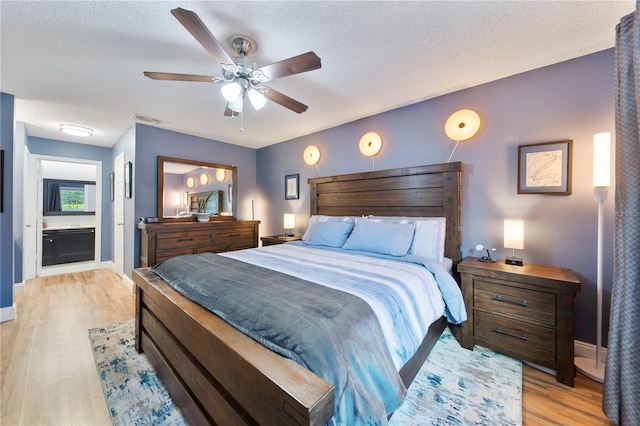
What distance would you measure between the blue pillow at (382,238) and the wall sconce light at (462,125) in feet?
3.33

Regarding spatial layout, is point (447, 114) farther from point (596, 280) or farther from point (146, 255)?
point (146, 255)

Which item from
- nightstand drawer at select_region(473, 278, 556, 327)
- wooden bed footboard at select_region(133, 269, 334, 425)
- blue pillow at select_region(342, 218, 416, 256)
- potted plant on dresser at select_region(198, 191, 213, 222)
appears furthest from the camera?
potted plant on dresser at select_region(198, 191, 213, 222)

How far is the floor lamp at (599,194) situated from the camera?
1711mm

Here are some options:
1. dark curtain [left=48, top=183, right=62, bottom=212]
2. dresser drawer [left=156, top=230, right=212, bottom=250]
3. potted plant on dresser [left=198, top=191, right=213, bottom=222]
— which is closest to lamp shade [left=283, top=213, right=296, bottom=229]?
dresser drawer [left=156, top=230, right=212, bottom=250]

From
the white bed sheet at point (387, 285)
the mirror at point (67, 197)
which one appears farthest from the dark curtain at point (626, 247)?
the mirror at point (67, 197)

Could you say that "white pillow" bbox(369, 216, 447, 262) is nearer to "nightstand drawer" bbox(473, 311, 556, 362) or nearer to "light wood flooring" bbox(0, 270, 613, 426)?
"nightstand drawer" bbox(473, 311, 556, 362)

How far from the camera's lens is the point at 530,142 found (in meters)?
2.27

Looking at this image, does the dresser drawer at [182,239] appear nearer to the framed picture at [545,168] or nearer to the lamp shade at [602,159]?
the framed picture at [545,168]

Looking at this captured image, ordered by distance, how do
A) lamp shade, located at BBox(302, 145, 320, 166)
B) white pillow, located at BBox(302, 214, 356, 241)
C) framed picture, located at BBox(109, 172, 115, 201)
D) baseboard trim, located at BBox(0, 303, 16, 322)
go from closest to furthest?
1. baseboard trim, located at BBox(0, 303, 16, 322)
2. white pillow, located at BBox(302, 214, 356, 241)
3. lamp shade, located at BBox(302, 145, 320, 166)
4. framed picture, located at BBox(109, 172, 115, 201)

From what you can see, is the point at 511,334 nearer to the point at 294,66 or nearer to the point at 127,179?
the point at 294,66

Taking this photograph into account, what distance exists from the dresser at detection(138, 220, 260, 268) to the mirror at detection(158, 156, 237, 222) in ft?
1.04

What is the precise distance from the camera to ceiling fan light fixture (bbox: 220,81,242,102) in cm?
178

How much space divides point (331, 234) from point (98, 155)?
5.22 m

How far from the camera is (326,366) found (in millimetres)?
904
